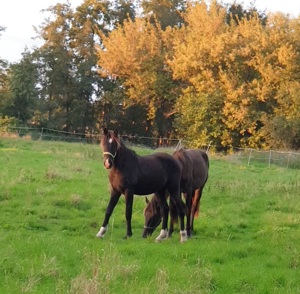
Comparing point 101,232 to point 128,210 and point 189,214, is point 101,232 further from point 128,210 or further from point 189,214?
point 189,214

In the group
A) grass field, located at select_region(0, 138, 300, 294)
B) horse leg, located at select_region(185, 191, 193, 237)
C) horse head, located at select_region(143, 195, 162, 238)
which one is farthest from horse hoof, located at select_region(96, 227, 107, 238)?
horse leg, located at select_region(185, 191, 193, 237)

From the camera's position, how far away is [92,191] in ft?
41.7

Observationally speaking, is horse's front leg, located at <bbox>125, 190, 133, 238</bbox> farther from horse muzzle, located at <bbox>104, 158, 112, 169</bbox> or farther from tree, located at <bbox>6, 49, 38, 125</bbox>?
tree, located at <bbox>6, 49, 38, 125</bbox>

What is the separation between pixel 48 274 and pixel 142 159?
12.1 ft

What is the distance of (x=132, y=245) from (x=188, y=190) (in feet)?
7.98

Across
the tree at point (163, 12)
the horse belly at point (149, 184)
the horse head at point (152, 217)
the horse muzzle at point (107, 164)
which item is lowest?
the horse head at point (152, 217)

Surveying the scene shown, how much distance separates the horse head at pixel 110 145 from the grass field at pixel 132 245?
1412 millimetres

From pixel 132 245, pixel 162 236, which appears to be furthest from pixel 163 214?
pixel 132 245

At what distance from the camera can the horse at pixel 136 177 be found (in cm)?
827

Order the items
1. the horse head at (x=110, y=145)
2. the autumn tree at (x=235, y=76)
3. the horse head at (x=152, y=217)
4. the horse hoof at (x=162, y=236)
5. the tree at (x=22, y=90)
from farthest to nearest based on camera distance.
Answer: the tree at (x=22, y=90) < the autumn tree at (x=235, y=76) < the horse head at (x=152, y=217) < the horse hoof at (x=162, y=236) < the horse head at (x=110, y=145)

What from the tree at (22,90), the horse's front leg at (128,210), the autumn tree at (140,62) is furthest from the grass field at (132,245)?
the autumn tree at (140,62)

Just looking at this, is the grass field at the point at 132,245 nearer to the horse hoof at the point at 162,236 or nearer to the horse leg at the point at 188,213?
the horse hoof at the point at 162,236

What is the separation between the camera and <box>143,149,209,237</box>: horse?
351 inches

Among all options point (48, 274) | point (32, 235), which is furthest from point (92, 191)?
point (48, 274)
